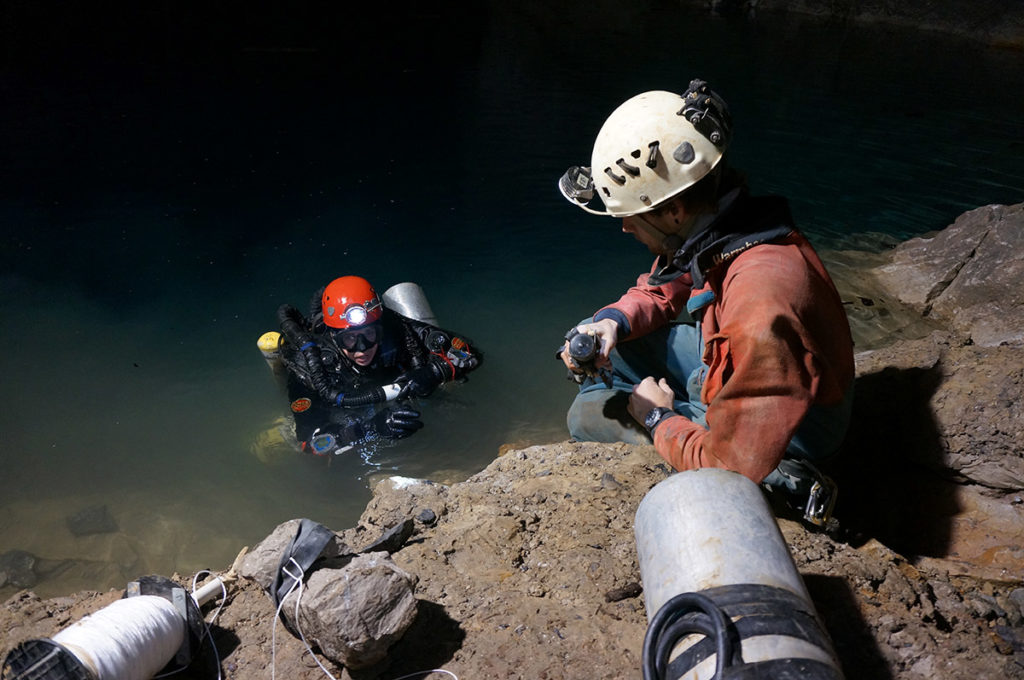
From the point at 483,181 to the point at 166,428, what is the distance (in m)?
6.15

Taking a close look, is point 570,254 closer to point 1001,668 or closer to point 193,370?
point 193,370

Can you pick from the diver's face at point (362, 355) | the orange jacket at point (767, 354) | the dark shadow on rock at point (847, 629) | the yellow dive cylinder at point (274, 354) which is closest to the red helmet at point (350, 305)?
the diver's face at point (362, 355)

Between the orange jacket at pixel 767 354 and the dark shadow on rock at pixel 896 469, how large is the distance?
1.27 metres

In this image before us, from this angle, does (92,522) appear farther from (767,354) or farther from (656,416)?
(767,354)

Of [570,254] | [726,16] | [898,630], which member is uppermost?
[726,16]

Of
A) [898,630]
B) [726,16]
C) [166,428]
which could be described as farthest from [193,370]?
[726,16]

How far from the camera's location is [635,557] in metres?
2.89

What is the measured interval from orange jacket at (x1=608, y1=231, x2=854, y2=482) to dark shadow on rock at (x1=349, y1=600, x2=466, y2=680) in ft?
3.75

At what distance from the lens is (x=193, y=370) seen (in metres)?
6.69

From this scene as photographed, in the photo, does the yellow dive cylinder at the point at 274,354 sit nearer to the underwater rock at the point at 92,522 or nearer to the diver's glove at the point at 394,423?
the diver's glove at the point at 394,423

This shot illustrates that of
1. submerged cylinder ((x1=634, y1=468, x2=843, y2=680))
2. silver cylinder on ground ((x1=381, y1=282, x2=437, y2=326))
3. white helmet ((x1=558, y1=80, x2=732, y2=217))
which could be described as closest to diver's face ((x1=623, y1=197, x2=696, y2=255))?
white helmet ((x1=558, y1=80, x2=732, y2=217))

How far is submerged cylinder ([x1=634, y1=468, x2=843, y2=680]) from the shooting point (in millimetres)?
1791

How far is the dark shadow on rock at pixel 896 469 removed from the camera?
3.53m

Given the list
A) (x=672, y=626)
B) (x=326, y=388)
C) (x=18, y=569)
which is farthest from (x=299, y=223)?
(x=672, y=626)
